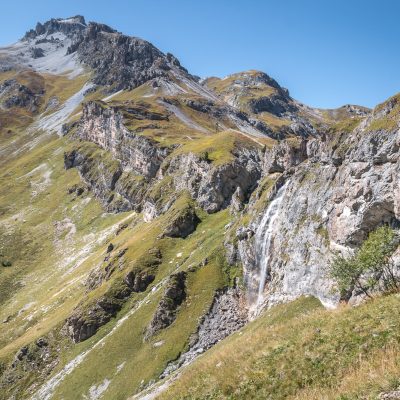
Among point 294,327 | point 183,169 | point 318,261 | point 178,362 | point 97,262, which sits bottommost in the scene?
point 178,362

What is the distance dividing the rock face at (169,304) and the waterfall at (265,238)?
13.0 metres

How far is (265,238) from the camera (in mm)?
64625

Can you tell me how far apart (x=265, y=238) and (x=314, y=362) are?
150 ft

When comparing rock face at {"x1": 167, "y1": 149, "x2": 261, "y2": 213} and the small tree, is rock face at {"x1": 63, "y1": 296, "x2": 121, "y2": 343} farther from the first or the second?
the small tree

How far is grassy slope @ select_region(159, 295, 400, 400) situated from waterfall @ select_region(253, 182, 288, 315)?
36.5 metres

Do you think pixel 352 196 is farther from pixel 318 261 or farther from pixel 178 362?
pixel 178 362

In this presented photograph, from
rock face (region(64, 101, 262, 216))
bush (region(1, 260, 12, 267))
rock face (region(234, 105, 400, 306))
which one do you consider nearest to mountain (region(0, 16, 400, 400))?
rock face (region(234, 105, 400, 306))

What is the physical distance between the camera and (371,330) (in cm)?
1914

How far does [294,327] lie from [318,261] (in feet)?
90.7

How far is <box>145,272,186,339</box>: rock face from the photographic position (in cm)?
6339

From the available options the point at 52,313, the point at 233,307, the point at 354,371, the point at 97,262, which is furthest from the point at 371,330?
the point at 97,262

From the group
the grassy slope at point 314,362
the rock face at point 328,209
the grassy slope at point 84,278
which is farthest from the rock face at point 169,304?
the grassy slope at point 314,362

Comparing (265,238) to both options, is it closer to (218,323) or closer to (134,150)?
(218,323)

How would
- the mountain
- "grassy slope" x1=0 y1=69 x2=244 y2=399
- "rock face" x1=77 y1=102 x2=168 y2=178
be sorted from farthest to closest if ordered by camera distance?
"rock face" x1=77 y1=102 x2=168 y2=178 < "grassy slope" x1=0 y1=69 x2=244 y2=399 < the mountain
